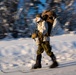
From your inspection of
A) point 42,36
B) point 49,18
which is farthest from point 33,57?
point 49,18

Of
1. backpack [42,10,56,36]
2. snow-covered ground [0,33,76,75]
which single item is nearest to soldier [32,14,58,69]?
backpack [42,10,56,36]

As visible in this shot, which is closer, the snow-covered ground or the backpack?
the snow-covered ground

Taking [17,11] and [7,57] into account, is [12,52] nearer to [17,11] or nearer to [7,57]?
[7,57]

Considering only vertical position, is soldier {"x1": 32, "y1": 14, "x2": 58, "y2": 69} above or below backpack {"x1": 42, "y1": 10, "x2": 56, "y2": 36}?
below

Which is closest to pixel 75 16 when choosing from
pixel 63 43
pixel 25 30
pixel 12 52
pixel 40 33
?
pixel 25 30

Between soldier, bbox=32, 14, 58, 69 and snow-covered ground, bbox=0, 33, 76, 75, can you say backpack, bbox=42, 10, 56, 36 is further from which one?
snow-covered ground, bbox=0, 33, 76, 75

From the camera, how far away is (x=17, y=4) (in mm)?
21609

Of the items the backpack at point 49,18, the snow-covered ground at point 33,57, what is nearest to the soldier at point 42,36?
the backpack at point 49,18

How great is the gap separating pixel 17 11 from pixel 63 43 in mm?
8179

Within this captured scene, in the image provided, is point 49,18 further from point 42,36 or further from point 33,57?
point 33,57

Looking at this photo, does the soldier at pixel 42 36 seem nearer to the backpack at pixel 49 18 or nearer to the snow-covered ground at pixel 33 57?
the backpack at pixel 49 18

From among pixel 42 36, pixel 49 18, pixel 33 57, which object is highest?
pixel 49 18

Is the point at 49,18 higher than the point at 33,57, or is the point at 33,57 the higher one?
the point at 49,18

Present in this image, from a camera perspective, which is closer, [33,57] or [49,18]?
[49,18]
